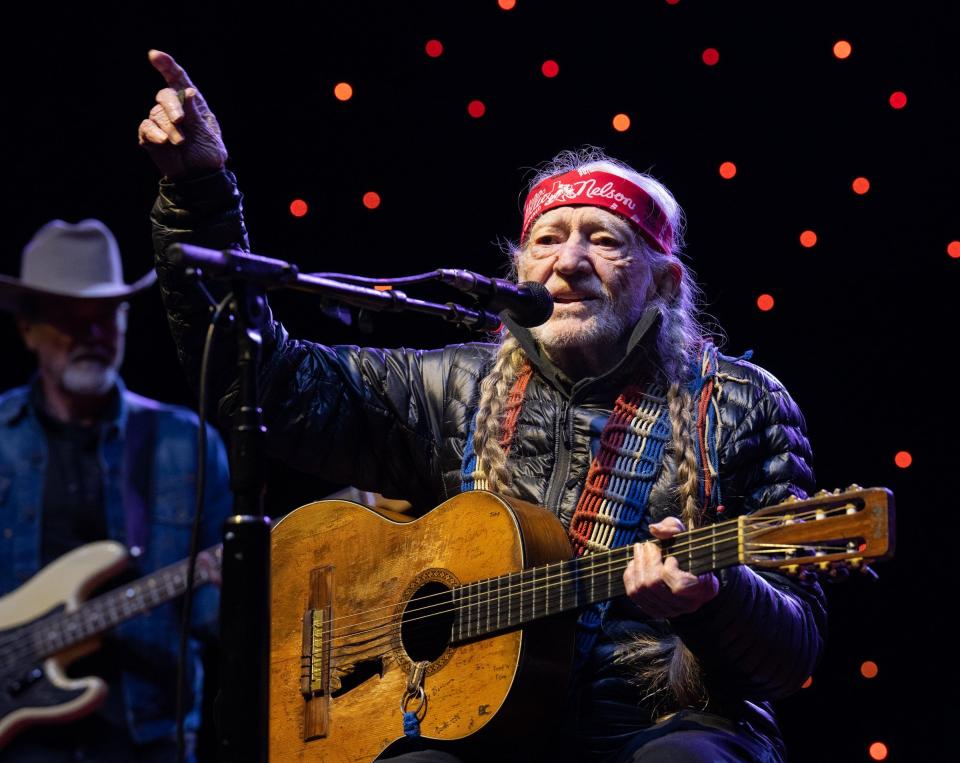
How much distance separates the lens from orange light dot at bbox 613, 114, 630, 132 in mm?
4340

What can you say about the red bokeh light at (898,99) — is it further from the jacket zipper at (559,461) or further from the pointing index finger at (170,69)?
the pointing index finger at (170,69)

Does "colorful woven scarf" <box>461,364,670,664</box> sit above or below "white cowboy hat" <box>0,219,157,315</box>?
below

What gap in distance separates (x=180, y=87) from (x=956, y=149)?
9.21 feet

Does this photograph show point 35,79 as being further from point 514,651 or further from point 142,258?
point 514,651

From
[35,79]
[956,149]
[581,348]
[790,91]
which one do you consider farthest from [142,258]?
[956,149]

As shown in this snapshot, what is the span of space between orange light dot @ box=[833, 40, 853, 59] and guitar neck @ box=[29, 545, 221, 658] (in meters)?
2.92

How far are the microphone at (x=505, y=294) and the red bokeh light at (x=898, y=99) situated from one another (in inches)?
91.8

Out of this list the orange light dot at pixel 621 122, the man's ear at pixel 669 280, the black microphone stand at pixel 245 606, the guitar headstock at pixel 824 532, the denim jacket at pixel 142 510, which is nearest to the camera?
the black microphone stand at pixel 245 606

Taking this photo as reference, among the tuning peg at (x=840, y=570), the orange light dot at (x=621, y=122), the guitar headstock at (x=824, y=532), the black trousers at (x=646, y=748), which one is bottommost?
the black trousers at (x=646, y=748)

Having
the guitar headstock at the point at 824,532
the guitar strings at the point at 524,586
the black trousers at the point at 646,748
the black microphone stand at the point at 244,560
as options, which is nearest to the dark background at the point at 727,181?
the guitar strings at the point at 524,586

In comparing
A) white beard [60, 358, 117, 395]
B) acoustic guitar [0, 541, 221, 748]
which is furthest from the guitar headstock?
white beard [60, 358, 117, 395]

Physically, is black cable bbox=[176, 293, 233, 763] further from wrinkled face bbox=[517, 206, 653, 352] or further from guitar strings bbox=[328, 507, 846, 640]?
wrinkled face bbox=[517, 206, 653, 352]

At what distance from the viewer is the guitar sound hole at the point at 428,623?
2678 millimetres

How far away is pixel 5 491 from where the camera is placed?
109 inches
